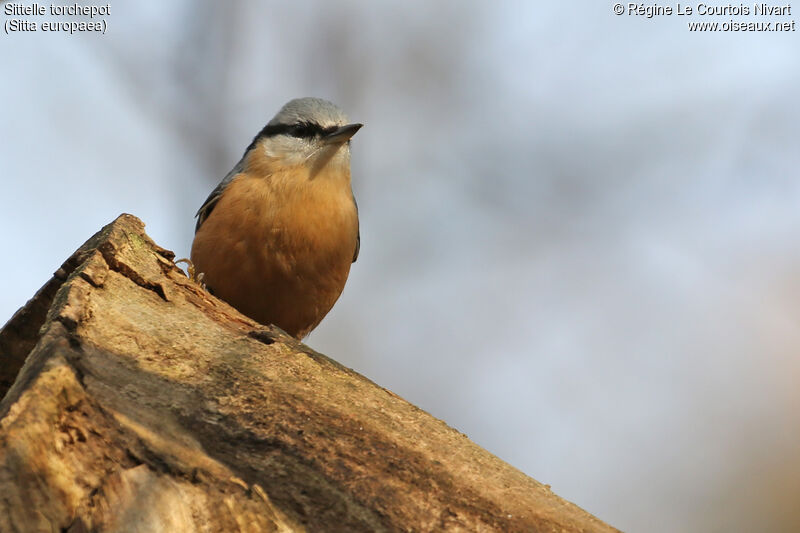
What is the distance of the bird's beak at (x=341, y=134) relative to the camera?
17.0 feet

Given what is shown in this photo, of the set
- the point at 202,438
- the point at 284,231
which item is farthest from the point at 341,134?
the point at 202,438

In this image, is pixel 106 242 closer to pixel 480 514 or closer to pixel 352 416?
pixel 352 416

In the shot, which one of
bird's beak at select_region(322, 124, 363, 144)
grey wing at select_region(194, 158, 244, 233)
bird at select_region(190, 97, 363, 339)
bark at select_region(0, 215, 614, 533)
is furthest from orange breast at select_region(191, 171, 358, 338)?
bark at select_region(0, 215, 614, 533)

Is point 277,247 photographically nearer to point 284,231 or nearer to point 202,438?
point 284,231

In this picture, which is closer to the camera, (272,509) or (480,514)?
(272,509)

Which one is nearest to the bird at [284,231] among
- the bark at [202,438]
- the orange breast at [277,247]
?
the orange breast at [277,247]

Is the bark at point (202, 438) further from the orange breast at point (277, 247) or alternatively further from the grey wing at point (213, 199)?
the grey wing at point (213, 199)

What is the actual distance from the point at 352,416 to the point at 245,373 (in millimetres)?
360

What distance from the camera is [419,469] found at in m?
2.31

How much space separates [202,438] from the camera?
214 centimetres

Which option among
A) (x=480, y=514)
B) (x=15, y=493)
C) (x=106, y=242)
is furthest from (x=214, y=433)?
(x=106, y=242)

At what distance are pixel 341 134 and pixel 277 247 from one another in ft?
3.21

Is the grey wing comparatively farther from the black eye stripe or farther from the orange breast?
the black eye stripe

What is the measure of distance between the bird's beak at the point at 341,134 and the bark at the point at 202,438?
2.50m
